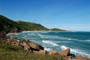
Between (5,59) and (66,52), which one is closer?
(5,59)

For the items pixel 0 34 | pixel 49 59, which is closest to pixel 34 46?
pixel 0 34

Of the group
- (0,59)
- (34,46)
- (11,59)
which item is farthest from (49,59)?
(34,46)

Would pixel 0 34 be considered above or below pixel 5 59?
above

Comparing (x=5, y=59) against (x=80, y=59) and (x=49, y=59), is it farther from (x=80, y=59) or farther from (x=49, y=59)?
(x=80, y=59)

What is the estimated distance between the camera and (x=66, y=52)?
19188mm

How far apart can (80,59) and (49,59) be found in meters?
2.46

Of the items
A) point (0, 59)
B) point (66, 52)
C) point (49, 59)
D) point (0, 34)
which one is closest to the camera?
point (0, 59)

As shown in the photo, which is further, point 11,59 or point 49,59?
point 49,59

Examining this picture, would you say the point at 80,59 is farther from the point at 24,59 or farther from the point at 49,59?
the point at 24,59

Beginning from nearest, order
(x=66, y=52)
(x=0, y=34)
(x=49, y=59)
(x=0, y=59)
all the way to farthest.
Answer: (x=0, y=59) → (x=49, y=59) → (x=66, y=52) → (x=0, y=34)

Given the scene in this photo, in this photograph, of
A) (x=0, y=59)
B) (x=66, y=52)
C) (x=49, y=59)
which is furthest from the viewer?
(x=66, y=52)

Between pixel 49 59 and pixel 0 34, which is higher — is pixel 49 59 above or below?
below

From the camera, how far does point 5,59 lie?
9.84 metres

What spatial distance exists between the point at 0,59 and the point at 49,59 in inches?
145
